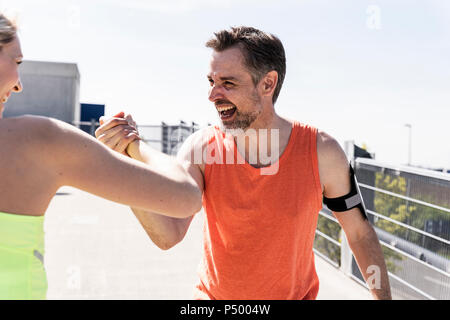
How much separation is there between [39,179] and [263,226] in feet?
3.74

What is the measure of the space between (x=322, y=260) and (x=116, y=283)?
2889 millimetres

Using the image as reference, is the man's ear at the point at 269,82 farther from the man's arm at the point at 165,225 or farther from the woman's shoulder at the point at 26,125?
the woman's shoulder at the point at 26,125

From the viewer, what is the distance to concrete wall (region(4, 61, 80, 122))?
70.9 ft

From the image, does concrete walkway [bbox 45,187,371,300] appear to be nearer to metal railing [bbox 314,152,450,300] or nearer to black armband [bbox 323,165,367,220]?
metal railing [bbox 314,152,450,300]

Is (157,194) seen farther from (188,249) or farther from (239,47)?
(188,249)

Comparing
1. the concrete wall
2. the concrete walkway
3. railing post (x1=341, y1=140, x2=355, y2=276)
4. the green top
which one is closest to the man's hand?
the green top

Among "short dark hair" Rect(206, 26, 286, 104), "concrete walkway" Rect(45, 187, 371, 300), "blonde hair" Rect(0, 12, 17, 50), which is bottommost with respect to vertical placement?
"concrete walkway" Rect(45, 187, 371, 300)

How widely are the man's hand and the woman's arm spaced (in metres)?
0.28

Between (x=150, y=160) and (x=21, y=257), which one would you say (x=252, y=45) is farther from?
(x=21, y=257)

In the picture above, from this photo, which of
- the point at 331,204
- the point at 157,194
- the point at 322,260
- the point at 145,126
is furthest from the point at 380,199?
the point at 145,126

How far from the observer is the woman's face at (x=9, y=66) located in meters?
1.12

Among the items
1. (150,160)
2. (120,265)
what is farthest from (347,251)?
(150,160)

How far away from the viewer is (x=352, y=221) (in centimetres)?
225

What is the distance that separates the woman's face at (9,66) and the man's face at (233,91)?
1148 mm
